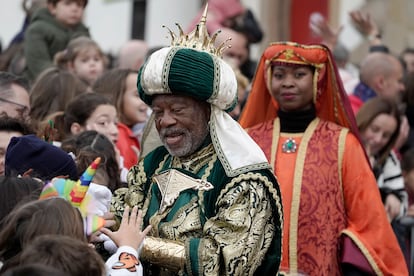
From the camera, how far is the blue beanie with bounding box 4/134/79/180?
6.88 meters

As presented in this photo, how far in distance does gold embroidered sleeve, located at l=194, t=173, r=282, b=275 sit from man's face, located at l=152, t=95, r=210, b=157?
0.30m

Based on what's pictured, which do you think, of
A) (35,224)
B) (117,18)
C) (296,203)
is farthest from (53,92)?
(117,18)

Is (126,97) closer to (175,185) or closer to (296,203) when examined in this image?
(296,203)

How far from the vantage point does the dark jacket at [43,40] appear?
431 inches

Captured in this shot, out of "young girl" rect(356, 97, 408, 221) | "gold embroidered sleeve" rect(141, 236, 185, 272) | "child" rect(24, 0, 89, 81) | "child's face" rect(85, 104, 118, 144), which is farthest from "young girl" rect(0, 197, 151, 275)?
"child" rect(24, 0, 89, 81)

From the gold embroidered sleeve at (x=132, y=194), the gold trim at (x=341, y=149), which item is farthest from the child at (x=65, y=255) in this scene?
the gold trim at (x=341, y=149)

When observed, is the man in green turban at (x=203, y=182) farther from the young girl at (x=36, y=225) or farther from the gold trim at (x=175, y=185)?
the young girl at (x=36, y=225)

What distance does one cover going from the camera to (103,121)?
904 cm

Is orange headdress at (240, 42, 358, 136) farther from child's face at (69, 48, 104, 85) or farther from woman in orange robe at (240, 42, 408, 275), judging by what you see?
child's face at (69, 48, 104, 85)

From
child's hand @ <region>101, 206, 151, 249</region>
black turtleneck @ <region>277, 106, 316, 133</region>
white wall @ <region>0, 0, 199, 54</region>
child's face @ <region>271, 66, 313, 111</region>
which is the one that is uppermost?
child's face @ <region>271, 66, 313, 111</region>

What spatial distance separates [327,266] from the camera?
315 inches

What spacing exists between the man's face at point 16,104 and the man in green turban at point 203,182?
61.2 inches

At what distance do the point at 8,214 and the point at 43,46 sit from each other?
5.06m

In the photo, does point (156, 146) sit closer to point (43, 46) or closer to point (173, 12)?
point (43, 46)
